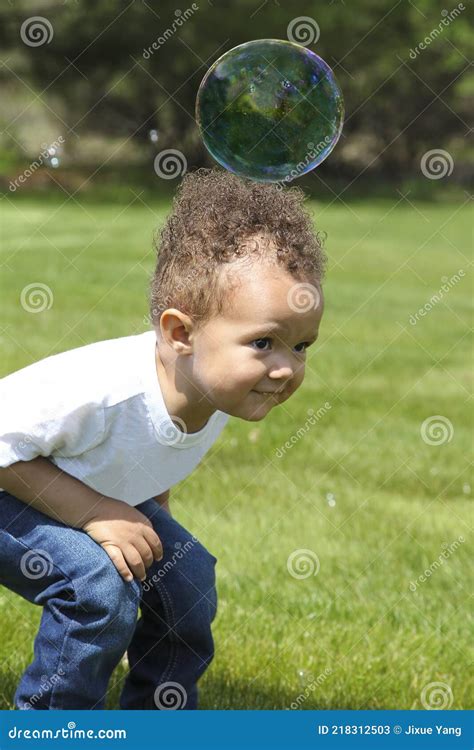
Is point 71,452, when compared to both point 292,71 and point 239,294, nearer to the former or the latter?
point 239,294

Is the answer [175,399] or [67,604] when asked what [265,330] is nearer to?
[175,399]

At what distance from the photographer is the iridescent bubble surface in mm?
3514

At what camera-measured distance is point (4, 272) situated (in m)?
10.4

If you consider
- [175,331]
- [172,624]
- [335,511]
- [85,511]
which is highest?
[175,331]

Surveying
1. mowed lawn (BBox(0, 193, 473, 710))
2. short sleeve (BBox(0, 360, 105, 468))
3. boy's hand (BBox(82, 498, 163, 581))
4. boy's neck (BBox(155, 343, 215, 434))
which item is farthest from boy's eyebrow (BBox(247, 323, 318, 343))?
mowed lawn (BBox(0, 193, 473, 710))

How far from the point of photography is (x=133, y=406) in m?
2.82

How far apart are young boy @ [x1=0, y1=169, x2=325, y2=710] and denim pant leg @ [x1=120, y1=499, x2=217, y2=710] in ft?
0.68

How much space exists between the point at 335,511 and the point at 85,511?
2313mm

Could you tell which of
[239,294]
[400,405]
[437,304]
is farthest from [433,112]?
[239,294]

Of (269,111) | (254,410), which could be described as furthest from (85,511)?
(269,111)

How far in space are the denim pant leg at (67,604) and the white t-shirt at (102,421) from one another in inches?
6.7

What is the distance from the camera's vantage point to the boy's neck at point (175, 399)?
9.42 ft

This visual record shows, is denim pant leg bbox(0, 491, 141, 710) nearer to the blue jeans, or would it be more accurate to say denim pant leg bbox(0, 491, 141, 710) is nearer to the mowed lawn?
the blue jeans

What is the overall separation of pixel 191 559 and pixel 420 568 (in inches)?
62.4
